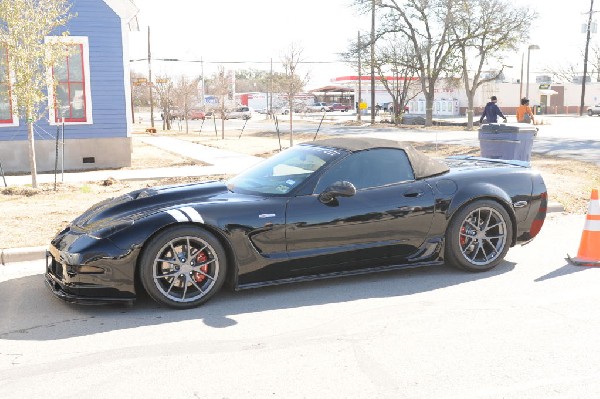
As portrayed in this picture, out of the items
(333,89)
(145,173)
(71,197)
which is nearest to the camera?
(71,197)

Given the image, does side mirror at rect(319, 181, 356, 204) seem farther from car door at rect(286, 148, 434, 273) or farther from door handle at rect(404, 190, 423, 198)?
door handle at rect(404, 190, 423, 198)

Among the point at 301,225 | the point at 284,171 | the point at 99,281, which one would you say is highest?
the point at 284,171

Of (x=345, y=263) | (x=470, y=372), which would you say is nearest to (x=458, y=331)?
(x=470, y=372)

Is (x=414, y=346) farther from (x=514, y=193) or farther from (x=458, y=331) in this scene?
(x=514, y=193)

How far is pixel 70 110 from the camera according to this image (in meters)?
15.4

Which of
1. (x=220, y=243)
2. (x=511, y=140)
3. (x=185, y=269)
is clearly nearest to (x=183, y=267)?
(x=185, y=269)

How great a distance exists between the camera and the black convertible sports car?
484 centimetres

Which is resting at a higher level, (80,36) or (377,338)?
(80,36)

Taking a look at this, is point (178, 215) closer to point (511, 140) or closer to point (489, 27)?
point (511, 140)

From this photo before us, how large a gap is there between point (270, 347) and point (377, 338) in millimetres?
756

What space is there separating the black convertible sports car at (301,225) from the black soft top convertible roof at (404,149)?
0.01m

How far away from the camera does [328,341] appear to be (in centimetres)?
430

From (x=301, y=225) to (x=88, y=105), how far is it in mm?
11688

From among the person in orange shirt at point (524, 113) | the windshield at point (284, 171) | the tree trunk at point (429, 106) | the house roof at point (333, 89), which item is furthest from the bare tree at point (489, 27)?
the house roof at point (333, 89)
